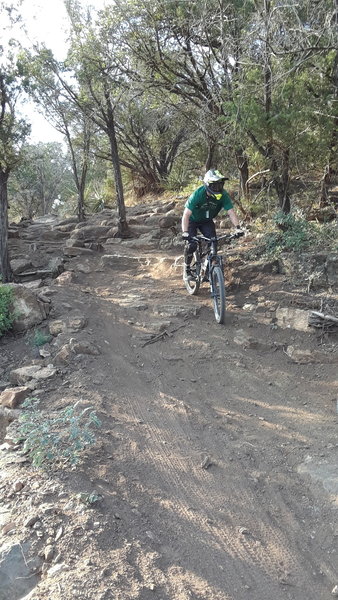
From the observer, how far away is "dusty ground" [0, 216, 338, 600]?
2.44m

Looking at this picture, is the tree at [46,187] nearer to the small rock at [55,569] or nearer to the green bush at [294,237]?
the green bush at [294,237]

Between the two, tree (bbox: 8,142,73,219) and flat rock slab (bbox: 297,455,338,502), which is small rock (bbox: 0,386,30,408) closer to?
flat rock slab (bbox: 297,455,338,502)

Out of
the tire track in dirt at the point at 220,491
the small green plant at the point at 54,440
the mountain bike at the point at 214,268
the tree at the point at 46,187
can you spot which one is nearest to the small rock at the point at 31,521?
the small green plant at the point at 54,440

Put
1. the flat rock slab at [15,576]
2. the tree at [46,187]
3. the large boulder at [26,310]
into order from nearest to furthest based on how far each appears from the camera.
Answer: the flat rock slab at [15,576] < the large boulder at [26,310] < the tree at [46,187]

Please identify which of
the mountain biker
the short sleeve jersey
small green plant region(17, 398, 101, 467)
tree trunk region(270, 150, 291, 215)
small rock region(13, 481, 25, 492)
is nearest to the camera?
small rock region(13, 481, 25, 492)

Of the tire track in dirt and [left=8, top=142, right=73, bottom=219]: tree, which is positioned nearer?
the tire track in dirt

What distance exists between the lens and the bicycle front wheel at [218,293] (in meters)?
5.68

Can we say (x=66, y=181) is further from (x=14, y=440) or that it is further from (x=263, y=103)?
(x=14, y=440)

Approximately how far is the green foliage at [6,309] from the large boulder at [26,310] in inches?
2.7

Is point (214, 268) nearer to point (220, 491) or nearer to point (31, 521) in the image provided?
point (220, 491)

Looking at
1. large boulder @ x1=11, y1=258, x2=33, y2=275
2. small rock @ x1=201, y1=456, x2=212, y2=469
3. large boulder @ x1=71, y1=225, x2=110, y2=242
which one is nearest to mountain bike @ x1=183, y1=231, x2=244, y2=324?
small rock @ x1=201, y1=456, x2=212, y2=469

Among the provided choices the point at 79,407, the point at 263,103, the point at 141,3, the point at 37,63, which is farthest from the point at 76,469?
the point at 37,63

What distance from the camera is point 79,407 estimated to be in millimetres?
3969

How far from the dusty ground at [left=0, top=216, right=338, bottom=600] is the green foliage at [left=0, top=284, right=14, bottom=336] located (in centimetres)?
24
